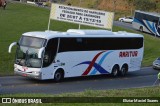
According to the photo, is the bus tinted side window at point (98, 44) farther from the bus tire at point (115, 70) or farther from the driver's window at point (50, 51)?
the bus tire at point (115, 70)

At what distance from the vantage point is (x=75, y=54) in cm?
2911

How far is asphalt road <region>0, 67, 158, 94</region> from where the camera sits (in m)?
24.1

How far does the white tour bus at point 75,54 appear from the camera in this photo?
2680cm

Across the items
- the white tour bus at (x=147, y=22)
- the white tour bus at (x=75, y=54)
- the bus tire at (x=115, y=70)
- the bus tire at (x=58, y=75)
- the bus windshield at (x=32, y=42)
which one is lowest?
the white tour bus at (x=147, y=22)

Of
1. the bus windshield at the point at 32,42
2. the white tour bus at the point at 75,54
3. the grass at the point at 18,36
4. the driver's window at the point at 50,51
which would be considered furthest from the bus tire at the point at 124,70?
the bus windshield at the point at 32,42

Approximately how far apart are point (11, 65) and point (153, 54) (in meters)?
21.8

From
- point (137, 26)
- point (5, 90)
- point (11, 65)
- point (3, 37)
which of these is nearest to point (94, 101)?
point (5, 90)

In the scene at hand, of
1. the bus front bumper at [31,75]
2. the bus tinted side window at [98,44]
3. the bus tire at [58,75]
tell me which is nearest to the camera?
the bus front bumper at [31,75]

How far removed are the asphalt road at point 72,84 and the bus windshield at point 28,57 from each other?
1.13 metres

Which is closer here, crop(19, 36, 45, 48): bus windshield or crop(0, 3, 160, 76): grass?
crop(19, 36, 45, 48): bus windshield

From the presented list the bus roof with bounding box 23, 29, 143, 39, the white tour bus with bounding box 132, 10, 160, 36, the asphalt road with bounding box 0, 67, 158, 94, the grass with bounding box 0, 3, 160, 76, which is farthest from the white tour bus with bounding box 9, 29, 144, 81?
the white tour bus with bounding box 132, 10, 160, 36

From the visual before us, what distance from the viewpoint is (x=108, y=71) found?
3253 centimetres

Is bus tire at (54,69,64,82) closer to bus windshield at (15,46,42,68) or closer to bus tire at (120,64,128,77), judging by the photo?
bus windshield at (15,46,42,68)

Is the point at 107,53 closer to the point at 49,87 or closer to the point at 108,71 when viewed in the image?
the point at 108,71
